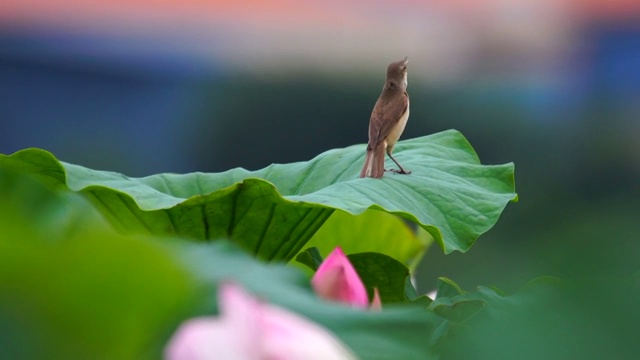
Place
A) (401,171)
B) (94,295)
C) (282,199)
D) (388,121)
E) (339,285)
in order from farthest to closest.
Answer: (388,121), (401,171), (282,199), (339,285), (94,295)

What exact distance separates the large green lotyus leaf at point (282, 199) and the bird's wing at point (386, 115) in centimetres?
28

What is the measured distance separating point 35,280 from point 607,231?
217mm

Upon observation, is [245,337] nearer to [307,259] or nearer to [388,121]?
[307,259]

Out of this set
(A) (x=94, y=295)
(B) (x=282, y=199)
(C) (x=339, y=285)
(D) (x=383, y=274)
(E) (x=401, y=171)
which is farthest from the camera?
(E) (x=401, y=171)

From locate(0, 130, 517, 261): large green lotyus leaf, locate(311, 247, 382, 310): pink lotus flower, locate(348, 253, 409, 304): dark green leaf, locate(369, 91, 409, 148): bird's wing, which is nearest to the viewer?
locate(311, 247, 382, 310): pink lotus flower

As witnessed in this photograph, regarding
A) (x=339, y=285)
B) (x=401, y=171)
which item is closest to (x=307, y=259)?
(x=339, y=285)

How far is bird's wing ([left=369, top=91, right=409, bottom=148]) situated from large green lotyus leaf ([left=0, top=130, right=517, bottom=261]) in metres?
0.28

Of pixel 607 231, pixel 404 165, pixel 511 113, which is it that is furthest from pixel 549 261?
pixel 511 113

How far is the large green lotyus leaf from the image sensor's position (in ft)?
3.03

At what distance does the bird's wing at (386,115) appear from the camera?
157 cm

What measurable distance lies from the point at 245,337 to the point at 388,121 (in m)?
1.44

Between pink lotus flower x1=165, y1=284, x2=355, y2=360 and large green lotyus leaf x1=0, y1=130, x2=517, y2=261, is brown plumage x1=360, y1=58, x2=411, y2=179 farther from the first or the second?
pink lotus flower x1=165, y1=284, x2=355, y2=360

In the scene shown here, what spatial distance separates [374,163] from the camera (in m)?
1.28

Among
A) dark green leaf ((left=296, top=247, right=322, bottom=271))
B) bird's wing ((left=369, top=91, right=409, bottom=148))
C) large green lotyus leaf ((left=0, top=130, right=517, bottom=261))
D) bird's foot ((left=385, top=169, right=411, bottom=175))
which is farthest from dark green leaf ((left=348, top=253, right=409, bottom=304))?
bird's wing ((left=369, top=91, right=409, bottom=148))
